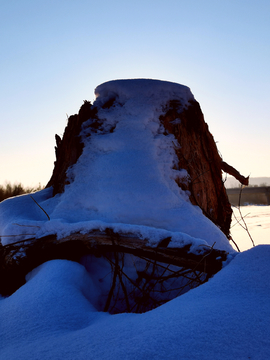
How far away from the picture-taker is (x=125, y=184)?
1988mm

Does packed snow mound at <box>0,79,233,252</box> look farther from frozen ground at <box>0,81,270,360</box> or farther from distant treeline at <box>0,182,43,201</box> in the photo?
distant treeline at <box>0,182,43,201</box>

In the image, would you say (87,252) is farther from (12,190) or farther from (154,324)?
(12,190)

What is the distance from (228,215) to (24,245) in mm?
2345

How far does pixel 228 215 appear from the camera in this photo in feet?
10.2

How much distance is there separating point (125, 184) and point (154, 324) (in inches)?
46.3

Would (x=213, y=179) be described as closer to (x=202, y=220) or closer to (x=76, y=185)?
(x=202, y=220)

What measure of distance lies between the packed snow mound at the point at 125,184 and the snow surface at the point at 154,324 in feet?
1.28

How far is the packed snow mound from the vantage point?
185 cm

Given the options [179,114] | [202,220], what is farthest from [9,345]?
[179,114]

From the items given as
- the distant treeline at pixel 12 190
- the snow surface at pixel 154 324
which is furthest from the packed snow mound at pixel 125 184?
the distant treeline at pixel 12 190

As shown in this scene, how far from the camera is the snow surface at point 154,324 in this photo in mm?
783

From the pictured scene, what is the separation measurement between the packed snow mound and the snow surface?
1.28 ft

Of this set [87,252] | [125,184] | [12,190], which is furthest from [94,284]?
[12,190]

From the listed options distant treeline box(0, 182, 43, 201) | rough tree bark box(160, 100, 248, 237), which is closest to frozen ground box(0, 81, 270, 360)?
rough tree bark box(160, 100, 248, 237)
